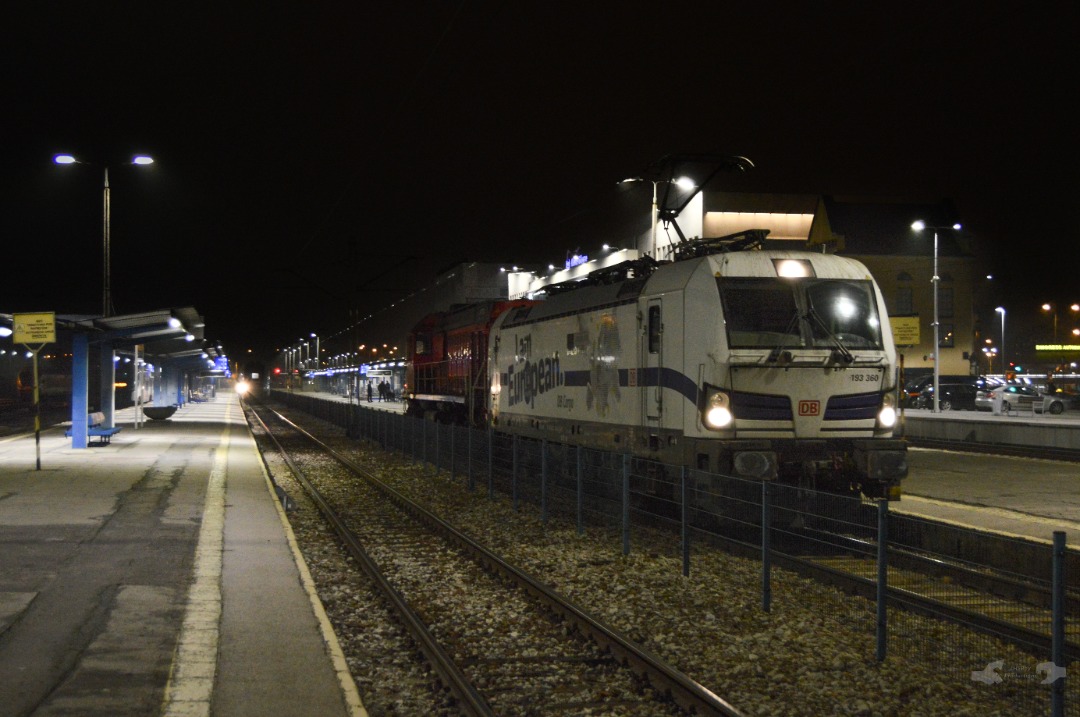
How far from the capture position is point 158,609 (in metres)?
8.93

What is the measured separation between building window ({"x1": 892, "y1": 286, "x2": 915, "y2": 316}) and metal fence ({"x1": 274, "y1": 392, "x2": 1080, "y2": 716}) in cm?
5657

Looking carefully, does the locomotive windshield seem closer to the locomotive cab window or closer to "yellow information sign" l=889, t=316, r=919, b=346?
the locomotive cab window

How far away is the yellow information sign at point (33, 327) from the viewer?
66.4 feet

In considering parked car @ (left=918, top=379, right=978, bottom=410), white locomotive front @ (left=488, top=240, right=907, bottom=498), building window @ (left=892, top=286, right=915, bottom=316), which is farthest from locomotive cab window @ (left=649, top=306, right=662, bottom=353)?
building window @ (left=892, top=286, right=915, bottom=316)

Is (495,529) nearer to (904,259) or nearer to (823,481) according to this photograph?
(823,481)

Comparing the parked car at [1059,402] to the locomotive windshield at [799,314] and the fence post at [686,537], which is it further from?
the fence post at [686,537]

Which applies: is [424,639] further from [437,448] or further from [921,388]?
[921,388]

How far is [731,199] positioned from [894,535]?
57.0 meters

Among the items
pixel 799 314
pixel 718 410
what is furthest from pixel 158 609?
pixel 799 314

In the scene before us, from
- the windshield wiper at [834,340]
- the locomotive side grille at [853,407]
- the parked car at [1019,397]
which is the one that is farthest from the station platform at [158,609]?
the parked car at [1019,397]

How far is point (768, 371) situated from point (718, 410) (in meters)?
0.82

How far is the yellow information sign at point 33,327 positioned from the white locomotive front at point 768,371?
12.5 meters

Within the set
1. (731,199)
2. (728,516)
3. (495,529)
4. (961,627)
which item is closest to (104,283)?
(495,529)

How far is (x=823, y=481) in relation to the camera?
13.2 m
